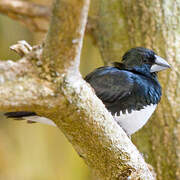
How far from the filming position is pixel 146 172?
2053 mm

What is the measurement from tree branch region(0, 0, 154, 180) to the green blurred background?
365 cm

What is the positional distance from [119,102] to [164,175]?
2.51 ft

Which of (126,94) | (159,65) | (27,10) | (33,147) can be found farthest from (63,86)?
(33,147)

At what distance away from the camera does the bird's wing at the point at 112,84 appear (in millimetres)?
2410

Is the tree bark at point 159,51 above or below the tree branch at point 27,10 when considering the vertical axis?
below

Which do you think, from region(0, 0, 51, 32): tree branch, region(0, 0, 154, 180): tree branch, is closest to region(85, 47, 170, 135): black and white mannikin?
region(0, 0, 154, 180): tree branch

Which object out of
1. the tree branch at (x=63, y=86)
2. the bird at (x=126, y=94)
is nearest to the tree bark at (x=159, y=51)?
the bird at (x=126, y=94)

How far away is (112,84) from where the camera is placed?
2441 mm

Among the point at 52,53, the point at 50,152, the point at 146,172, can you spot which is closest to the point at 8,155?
the point at 50,152

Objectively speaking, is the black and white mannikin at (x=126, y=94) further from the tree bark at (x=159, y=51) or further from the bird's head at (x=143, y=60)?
the tree bark at (x=159, y=51)

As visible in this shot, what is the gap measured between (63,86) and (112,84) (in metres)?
0.98

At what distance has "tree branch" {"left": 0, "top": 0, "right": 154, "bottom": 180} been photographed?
1364 millimetres

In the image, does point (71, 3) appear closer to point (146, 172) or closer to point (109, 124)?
point (109, 124)

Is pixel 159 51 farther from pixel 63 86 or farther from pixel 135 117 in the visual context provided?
pixel 63 86
